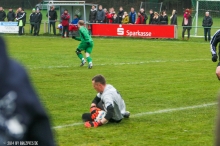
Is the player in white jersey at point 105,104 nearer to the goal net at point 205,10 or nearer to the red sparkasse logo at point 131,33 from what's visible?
the red sparkasse logo at point 131,33

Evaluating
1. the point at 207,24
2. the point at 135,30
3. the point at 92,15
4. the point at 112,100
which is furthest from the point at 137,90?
the point at 92,15

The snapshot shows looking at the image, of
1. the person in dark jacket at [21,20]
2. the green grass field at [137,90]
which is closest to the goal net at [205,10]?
the green grass field at [137,90]

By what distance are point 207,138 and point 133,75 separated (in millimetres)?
8838

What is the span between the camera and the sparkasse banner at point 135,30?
33.6 meters

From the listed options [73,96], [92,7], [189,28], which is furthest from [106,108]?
[92,7]

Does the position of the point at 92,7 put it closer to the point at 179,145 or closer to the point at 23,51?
the point at 23,51

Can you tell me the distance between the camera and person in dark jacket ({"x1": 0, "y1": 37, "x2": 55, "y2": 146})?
1.76 metres

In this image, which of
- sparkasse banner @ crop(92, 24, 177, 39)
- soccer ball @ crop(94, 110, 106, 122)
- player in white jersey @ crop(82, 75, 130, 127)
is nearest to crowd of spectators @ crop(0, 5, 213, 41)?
sparkasse banner @ crop(92, 24, 177, 39)

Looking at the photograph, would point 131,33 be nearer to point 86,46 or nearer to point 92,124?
point 86,46

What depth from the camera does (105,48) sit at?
2773 centimetres

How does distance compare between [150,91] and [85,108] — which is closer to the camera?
[85,108]

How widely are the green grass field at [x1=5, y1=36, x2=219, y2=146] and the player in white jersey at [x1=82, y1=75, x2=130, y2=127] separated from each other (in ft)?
0.51

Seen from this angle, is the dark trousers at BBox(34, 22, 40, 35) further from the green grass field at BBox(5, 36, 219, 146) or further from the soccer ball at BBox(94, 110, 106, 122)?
the soccer ball at BBox(94, 110, 106, 122)

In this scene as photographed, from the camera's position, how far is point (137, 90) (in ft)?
45.9
